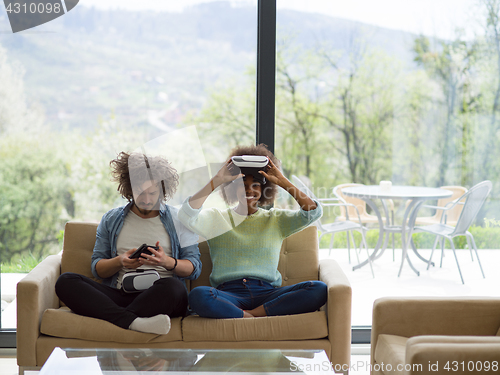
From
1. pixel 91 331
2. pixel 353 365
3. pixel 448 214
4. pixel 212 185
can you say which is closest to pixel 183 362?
pixel 91 331

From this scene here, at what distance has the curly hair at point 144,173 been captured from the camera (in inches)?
83.9

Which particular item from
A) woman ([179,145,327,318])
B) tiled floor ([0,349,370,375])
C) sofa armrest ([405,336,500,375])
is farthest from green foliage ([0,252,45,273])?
sofa armrest ([405,336,500,375])

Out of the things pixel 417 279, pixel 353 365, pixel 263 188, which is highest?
pixel 263 188

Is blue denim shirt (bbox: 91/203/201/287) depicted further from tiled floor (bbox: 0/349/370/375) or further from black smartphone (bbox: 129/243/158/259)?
tiled floor (bbox: 0/349/370/375)

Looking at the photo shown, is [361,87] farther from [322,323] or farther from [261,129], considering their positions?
[322,323]

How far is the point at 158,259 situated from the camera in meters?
1.98

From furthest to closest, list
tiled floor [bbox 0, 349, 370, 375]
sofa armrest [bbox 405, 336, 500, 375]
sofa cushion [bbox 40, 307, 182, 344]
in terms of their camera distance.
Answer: tiled floor [bbox 0, 349, 370, 375] → sofa cushion [bbox 40, 307, 182, 344] → sofa armrest [bbox 405, 336, 500, 375]

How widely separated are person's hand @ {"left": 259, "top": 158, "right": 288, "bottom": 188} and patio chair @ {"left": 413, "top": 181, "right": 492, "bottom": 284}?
Answer: 1051 mm

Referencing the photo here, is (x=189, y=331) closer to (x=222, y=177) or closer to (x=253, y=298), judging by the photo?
(x=253, y=298)

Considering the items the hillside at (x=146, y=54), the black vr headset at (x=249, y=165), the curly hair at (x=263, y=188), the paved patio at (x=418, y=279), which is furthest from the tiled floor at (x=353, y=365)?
the hillside at (x=146, y=54)

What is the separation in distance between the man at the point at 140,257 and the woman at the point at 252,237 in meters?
0.12

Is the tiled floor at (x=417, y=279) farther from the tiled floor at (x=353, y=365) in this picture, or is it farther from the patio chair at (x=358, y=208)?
the tiled floor at (x=353, y=365)

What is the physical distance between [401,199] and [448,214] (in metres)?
0.31

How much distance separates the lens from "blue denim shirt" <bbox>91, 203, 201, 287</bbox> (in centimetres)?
212
